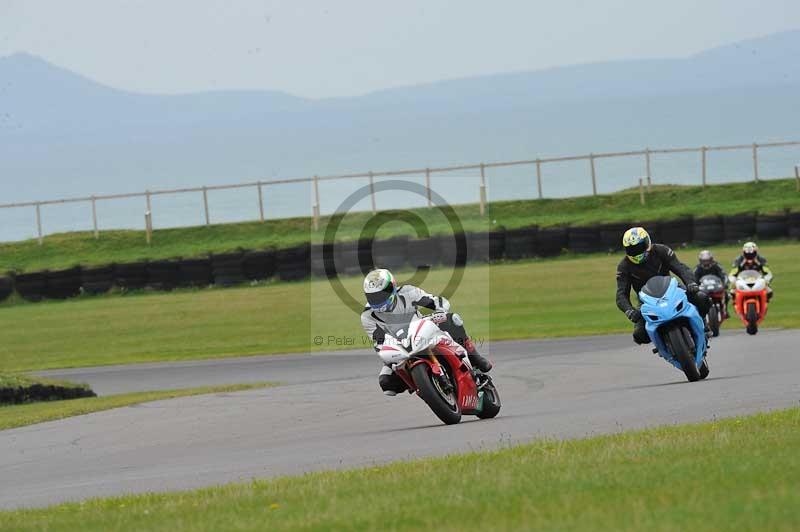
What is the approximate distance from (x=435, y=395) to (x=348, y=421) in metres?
2.40

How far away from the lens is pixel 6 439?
1575cm

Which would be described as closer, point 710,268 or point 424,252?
point 710,268

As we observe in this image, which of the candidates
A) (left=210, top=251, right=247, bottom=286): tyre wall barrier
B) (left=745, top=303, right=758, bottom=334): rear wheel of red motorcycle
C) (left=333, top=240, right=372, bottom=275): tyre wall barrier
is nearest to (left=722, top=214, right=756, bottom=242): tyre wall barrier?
(left=333, top=240, right=372, bottom=275): tyre wall barrier

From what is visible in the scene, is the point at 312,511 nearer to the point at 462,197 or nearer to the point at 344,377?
the point at 344,377

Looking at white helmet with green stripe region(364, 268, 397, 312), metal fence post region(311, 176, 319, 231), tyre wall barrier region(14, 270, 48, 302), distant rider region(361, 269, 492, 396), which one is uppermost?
metal fence post region(311, 176, 319, 231)

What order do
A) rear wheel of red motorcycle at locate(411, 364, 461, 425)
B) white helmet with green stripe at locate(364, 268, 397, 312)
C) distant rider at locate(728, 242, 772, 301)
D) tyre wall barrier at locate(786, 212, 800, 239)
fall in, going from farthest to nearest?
tyre wall barrier at locate(786, 212, 800, 239) → distant rider at locate(728, 242, 772, 301) → white helmet with green stripe at locate(364, 268, 397, 312) → rear wheel of red motorcycle at locate(411, 364, 461, 425)

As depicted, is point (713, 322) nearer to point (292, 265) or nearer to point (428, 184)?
point (292, 265)

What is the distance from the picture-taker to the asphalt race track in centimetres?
1148

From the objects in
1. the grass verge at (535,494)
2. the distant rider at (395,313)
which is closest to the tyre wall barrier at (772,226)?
the distant rider at (395,313)

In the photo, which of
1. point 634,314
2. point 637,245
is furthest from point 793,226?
point 634,314

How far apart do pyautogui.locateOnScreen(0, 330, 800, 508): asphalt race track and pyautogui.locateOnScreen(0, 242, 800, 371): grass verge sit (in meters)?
7.19

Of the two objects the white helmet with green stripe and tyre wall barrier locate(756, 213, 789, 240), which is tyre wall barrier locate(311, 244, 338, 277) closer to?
tyre wall barrier locate(756, 213, 789, 240)

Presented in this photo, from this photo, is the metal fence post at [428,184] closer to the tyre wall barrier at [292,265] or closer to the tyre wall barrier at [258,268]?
the tyre wall barrier at [292,265]

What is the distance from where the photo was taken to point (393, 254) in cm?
3859
